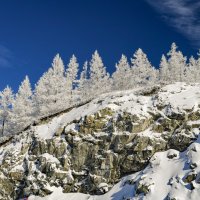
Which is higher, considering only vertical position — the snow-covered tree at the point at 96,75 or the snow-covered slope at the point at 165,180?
the snow-covered tree at the point at 96,75

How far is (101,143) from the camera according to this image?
36469 millimetres

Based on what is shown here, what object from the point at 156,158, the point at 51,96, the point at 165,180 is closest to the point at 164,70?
the point at 51,96

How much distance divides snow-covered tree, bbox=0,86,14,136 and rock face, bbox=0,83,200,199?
23.2 metres

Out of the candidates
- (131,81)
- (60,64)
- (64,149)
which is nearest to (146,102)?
(64,149)

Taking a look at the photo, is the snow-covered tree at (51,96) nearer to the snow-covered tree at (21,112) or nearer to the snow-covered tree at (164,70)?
the snow-covered tree at (21,112)

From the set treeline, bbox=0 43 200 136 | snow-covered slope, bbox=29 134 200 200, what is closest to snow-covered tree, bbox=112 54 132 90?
treeline, bbox=0 43 200 136

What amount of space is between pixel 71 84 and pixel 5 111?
13866mm

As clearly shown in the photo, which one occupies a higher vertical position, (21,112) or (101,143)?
(21,112)

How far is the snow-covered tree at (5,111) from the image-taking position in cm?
6356

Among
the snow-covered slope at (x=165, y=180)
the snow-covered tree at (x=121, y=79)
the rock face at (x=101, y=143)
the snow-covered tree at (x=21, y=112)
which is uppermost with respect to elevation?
the snow-covered tree at (x=121, y=79)

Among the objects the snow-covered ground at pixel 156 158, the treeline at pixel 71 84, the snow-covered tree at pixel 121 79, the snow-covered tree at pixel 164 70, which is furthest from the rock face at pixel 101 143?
the snow-covered tree at pixel 164 70

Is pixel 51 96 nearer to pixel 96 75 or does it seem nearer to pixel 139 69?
pixel 96 75

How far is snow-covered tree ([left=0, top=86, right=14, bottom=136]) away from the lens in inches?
2502

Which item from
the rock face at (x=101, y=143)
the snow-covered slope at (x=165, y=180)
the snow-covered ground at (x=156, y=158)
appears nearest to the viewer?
the snow-covered slope at (x=165, y=180)
